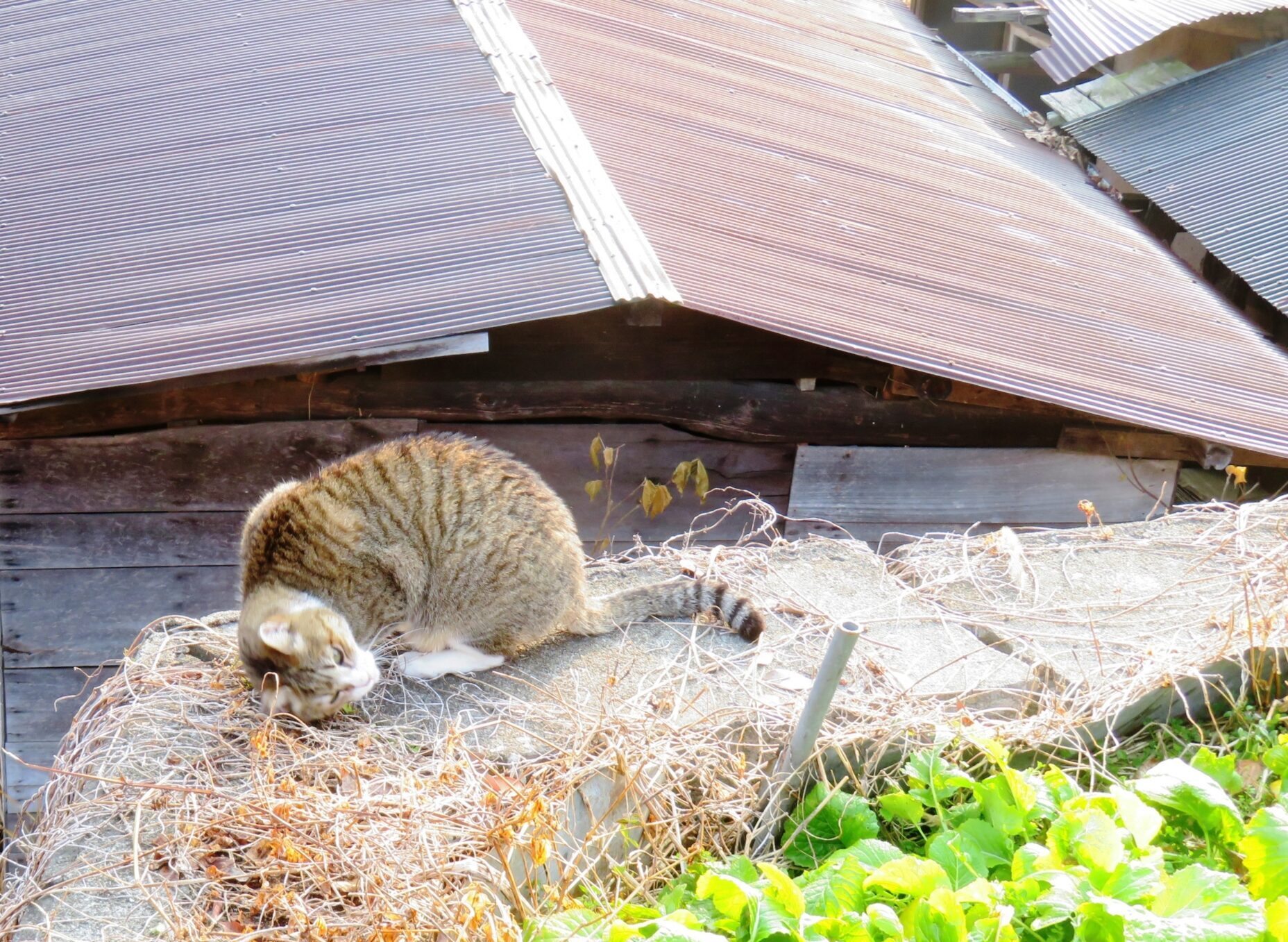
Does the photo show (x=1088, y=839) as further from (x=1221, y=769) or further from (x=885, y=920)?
(x=1221, y=769)

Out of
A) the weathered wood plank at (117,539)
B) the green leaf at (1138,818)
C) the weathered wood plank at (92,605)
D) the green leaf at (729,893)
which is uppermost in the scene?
the green leaf at (1138,818)

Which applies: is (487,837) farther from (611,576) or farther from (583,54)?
(583,54)

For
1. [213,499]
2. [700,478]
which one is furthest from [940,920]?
[213,499]

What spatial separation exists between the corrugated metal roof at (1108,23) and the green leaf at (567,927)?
7184mm

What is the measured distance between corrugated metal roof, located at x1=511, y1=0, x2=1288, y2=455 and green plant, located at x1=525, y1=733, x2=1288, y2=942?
198 cm

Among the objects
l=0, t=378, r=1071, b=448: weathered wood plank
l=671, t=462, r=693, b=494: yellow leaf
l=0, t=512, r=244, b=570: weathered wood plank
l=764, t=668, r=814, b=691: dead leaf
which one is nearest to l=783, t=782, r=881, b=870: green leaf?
l=764, t=668, r=814, b=691: dead leaf

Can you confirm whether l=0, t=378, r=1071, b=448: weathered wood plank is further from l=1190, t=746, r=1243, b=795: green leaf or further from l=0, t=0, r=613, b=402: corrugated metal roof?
l=1190, t=746, r=1243, b=795: green leaf

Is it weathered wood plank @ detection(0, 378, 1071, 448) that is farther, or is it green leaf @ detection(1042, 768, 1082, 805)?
weathered wood plank @ detection(0, 378, 1071, 448)

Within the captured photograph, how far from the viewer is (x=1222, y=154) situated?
6.81 metres

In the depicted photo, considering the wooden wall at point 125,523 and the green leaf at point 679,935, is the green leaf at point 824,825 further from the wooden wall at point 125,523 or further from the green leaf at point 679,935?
the wooden wall at point 125,523

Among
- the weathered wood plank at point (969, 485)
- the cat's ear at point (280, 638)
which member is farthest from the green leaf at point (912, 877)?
the weathered wood plank at point (969, 485)

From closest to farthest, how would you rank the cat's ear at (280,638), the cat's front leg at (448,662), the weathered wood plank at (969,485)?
the cat's ear at (280,638) → the cat's front leg at (448,662) → the weathered wood plank at (969,485)

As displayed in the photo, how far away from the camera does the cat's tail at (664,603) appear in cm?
→ 348

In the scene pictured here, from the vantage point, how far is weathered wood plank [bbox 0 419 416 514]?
14.6ft
